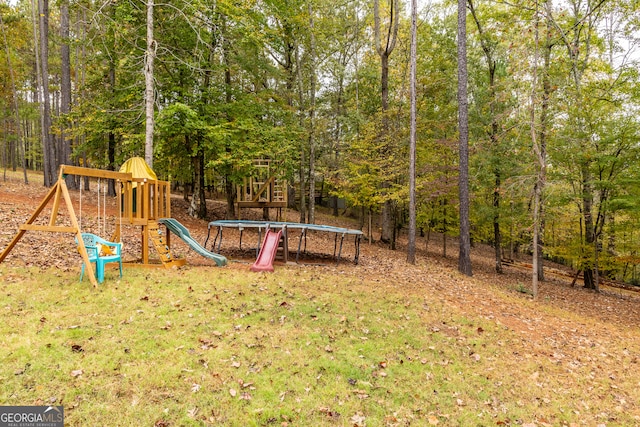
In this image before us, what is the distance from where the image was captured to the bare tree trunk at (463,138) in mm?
10875

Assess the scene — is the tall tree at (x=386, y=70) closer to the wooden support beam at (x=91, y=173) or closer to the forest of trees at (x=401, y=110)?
the forest of trees at (x=401, y=110)

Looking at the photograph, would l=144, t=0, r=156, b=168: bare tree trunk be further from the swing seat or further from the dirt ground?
the swing seat

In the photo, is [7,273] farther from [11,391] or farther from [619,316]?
[619,316]

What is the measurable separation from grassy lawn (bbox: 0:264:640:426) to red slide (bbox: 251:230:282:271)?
1373mm

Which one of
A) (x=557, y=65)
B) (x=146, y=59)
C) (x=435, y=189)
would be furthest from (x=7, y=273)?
(x=557, y=65)

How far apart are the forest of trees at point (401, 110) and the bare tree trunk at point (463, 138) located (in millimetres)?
288

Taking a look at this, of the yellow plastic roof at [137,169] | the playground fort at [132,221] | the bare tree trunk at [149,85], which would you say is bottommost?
the playground fort at [132,221]

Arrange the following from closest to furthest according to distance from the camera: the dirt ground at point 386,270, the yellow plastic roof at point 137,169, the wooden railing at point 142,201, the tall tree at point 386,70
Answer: the dirt ground at point 386,270
the wooden railing at point 142,201
the yellow plastic roof at point 137,169
the tall tree at point 386,70

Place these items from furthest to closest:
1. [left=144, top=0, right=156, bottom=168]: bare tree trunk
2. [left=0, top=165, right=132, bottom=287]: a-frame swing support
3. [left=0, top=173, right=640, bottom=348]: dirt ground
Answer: [left=144, top=0, right=156, bottom=168]: bare tree trunk
[left=0, top=173, right=640, bottom=348]: dirt ground
[left=0, top=165, right=132, bottom=287]: a-frame swing support

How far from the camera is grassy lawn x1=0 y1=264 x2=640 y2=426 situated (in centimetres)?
352

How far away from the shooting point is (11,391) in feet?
10.9

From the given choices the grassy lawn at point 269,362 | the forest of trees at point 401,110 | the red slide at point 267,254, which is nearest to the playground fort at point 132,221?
the red slide at point 267,254

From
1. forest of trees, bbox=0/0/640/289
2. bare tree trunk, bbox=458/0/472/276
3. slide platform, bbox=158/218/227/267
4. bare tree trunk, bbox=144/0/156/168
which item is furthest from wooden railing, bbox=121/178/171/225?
bare tree trunk, bbox=458/0/472/276

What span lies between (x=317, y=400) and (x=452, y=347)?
2.83 metres
